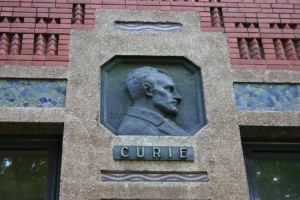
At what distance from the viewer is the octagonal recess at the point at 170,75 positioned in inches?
249

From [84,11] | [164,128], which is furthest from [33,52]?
[164,128]

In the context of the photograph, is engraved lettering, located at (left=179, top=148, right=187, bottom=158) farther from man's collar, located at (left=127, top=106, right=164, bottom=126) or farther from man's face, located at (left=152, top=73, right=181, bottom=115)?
man's face, located at (left=152, top=73, right=181, bottom=115)

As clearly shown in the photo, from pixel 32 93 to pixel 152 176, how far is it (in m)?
1.66

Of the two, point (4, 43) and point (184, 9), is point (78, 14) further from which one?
point (184, 9)

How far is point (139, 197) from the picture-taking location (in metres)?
5.71

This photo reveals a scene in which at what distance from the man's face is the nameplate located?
0.51 metres

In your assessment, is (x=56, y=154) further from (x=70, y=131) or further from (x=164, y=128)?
A: (x=164, y=128)

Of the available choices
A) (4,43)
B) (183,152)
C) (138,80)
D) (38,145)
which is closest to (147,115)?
(138,80)

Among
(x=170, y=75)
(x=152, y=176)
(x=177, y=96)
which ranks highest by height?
(x=170, y=75)

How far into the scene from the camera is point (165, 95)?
20.9ft

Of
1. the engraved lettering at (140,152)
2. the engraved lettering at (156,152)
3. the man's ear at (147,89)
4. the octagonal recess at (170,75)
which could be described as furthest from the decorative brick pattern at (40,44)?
the engraved lettering at (156,152)

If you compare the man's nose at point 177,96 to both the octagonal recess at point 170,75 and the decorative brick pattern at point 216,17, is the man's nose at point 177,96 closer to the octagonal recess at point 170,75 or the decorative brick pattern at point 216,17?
the octagonal recess at point 170,75

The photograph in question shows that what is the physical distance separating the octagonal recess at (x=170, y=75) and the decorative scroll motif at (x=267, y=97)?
47 centimetres

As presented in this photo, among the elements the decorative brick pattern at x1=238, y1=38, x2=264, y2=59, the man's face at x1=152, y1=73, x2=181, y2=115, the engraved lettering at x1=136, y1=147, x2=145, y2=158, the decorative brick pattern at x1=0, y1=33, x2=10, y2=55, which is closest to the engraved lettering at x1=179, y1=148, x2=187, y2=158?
the engraved lettering at x1=136, y1=147, x2=145, y2=158
